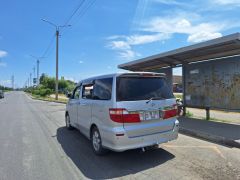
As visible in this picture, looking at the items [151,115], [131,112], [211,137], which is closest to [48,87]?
[211,137]

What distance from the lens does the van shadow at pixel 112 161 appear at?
5285 mm

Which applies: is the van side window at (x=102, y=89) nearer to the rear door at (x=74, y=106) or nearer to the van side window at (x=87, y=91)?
the van side window at (x=87, y=91)

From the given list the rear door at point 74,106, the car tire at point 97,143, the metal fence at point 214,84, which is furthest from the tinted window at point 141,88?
the metal fence at point 214,84

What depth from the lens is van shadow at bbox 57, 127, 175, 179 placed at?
5285mm

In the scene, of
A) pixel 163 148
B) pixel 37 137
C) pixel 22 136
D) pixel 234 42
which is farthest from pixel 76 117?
pixel 234 42

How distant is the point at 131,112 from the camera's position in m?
5.66

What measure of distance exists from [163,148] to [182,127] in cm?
310

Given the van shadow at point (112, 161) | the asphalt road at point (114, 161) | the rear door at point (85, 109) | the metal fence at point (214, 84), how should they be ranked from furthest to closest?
the metal fence at point (214, 84) < the rear door at point (85, 109) < the van shadow at point (112, 161) < the asphalt road at point (114, 161)

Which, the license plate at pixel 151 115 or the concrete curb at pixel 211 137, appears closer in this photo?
the license plate at pixel 151 115

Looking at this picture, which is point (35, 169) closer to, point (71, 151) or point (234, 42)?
point (71, 151)

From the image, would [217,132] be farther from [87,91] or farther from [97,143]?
[87,91]

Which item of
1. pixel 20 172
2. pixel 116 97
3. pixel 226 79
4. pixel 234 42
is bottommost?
pixel 20 172

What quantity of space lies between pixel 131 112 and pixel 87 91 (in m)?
2.32

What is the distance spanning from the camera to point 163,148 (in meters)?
6.92
